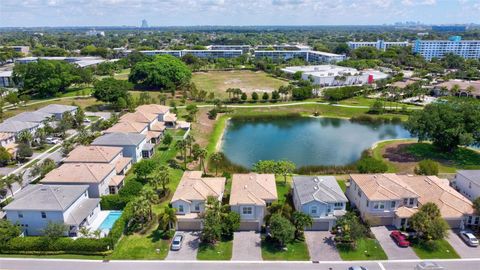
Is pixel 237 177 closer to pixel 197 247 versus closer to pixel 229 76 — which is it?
pixel 197 247

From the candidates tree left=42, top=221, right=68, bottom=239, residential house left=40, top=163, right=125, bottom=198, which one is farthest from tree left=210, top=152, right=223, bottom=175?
tree left=42, top=221, right=68, bottom=239

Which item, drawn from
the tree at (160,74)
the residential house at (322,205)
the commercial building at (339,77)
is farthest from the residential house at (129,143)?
the commercial building at (339,77)

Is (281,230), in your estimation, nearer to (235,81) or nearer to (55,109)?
(55,109)

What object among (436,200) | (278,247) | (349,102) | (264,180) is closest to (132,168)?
(264,180)

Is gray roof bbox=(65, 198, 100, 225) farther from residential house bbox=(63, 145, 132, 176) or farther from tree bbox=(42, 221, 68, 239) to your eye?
residential house bbox=(63, 145, 132, 176)

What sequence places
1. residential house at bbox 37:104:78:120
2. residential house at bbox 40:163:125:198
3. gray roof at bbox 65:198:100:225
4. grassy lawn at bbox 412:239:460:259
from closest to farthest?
grassy lawn at bbox 412:239:460:259, gray roof at bbox 65:198:100:225, residential house at bbox 40:163:125:198, residential house at bbox 37:104:78:120

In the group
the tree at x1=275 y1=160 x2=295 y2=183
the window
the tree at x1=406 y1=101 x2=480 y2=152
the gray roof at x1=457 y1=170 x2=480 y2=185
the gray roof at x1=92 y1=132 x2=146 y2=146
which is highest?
the tree at x1=406 y1=101 x2=480 y2=152

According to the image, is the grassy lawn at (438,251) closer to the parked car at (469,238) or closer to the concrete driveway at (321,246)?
the parked car at (469,238)

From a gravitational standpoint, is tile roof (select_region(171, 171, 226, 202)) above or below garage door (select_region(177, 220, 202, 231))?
above
